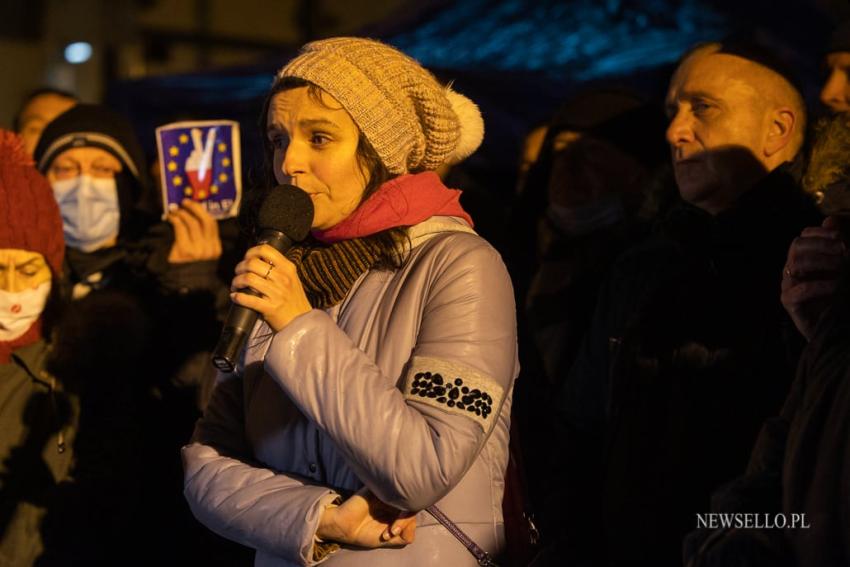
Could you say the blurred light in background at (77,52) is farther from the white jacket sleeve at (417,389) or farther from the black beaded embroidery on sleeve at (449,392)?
the black beaded embroidery on sleeve at (449,392)

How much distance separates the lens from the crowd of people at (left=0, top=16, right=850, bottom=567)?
8.60 feet

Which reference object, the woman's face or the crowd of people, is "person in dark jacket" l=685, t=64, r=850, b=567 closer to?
the crowd of people

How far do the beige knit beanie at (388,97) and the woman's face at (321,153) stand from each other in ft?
0.14

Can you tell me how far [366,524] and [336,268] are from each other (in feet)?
1.98

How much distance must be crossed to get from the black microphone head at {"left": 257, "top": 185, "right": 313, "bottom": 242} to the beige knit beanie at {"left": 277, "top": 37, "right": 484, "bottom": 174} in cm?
25

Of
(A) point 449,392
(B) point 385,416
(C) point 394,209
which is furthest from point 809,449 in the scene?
(C) point 394,209

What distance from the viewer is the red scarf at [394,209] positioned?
2926 millimetres

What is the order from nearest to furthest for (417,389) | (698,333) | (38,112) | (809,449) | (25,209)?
(809,449) → (417,389) → (698,333) → (25,209) → (38,112)

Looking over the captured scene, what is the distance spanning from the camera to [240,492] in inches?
110

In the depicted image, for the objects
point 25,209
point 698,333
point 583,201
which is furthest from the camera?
point 583,201

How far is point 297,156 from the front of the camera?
2902mm

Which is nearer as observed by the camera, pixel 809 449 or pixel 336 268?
pixel 809 449

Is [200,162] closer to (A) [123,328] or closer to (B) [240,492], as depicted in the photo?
(A) [123,328]

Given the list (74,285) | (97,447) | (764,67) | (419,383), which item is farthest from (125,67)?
(419,383)
